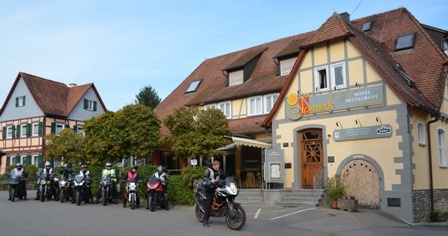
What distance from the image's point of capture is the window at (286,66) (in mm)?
24250

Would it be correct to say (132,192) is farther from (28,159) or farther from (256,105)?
(28,159)

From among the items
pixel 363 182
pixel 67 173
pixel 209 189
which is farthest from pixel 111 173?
pixel 363 182

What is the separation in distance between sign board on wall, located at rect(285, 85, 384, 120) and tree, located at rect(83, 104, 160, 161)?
632 cm

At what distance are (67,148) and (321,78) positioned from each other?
14432mm

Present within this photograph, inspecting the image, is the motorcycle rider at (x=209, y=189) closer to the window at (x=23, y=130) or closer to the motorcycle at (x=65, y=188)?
the motorcycle at (x=65, y=188)

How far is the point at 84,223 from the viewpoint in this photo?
37.6ft

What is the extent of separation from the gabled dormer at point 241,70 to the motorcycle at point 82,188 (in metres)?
12.0

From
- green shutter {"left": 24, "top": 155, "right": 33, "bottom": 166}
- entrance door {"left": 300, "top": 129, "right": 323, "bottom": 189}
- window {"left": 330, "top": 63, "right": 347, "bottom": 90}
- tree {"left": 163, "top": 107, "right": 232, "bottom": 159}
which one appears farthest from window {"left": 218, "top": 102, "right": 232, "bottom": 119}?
green shutter {"left": 24, "top": 155, "right": 33, "bottom": 166}

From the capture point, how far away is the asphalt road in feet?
34.3

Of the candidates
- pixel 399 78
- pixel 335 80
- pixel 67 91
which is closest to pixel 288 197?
pixel 335 80

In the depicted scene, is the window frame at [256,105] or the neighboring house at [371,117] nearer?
the neighboring house at [371,117]

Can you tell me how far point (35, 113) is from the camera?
39.2 m

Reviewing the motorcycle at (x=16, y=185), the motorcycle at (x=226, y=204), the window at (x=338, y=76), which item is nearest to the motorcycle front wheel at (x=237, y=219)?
the motorcycle at (x=226, y=204)

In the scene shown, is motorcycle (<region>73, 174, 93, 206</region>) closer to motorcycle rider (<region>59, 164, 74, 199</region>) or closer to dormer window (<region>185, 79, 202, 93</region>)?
motorcycle rider (<region>59, 164, 74, 199</region>)
